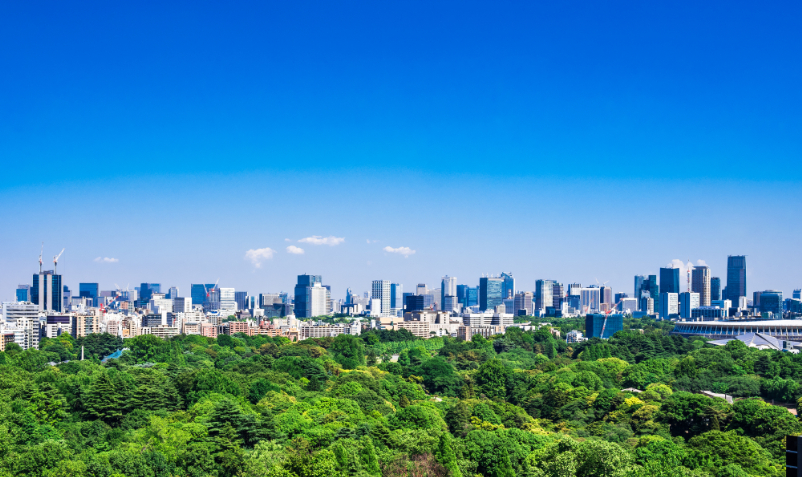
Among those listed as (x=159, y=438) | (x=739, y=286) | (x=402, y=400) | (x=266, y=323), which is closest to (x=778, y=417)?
(x=402, y=400)

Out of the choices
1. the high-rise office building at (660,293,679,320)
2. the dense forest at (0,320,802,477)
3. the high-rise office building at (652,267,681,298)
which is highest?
the high-rise office building at (652,267,681,298)

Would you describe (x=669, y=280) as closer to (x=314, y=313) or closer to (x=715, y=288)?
(x=715, y=288)

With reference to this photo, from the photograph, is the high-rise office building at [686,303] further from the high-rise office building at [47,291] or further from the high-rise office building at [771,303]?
the high-rise office building at [47,291]

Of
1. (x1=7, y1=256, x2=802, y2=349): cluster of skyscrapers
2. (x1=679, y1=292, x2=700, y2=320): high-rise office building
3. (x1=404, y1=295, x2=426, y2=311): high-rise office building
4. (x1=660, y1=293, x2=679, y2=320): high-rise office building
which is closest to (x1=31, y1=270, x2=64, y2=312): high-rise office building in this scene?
(x1=7, y1=256, x2=802, y2=349): cluster of skyscrapers

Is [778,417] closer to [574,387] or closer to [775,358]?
[574,387]

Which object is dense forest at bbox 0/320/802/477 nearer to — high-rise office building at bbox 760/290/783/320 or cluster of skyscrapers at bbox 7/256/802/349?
cluster of skyscrapers at bbox 7/256/802/349

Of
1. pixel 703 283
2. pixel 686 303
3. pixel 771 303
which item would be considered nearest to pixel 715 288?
pixel 703 283

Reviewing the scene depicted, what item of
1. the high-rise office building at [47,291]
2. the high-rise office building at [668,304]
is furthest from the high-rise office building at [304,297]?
the high-rise office building at [668,304]
